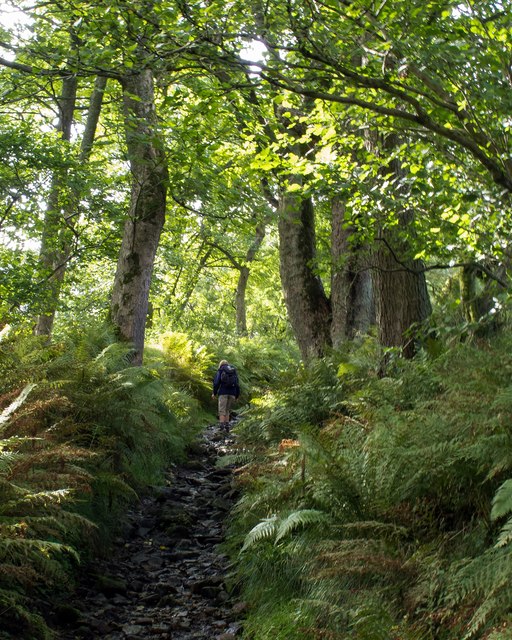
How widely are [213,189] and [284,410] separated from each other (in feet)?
17.6

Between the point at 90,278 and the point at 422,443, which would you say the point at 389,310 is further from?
the point at 90,278

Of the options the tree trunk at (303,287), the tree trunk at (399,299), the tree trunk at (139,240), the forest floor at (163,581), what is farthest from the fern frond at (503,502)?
the tree trunk at (139,240)

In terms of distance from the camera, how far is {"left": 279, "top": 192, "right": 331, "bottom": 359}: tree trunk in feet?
40.0

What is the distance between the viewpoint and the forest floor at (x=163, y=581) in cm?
482

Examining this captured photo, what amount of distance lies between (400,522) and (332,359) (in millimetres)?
4930

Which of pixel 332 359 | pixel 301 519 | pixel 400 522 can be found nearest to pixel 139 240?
pixel 332 359

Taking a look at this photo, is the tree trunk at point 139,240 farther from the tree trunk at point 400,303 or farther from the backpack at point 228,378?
the tree trunk at point 400,303

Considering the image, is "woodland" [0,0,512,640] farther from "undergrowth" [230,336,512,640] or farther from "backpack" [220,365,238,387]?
"backpack" [220,365,238,387]

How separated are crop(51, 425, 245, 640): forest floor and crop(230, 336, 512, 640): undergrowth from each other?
1.03 feet

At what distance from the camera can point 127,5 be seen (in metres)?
6.57

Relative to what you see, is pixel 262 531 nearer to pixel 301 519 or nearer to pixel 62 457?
pixel 301 519

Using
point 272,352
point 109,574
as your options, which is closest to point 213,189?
point 109,574

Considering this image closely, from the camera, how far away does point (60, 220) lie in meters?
14.7

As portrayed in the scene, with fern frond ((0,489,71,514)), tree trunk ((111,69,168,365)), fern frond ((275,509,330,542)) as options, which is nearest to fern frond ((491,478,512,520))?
fern frond ((275,509,330,542))
